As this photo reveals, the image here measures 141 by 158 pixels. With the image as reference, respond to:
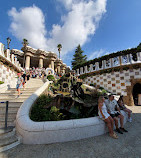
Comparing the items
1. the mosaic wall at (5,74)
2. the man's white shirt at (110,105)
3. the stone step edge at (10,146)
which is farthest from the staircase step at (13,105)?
the man's white shirt at (110,105)

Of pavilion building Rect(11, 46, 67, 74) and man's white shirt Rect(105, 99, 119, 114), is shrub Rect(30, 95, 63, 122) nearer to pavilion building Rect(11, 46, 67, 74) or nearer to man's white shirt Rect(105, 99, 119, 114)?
man's white shirt Rect(105, 99, 119, 114)

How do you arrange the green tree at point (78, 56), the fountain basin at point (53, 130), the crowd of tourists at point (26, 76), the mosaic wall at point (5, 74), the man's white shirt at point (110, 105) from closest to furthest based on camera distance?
the fountain basin at point (53, 130)
the man's white shirt at point (110, 105)
the crowd of tourists at point (26, 76)
the mosaic wall at point (5, 74)
the green tree at point (78, 56)

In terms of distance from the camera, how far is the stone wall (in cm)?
952

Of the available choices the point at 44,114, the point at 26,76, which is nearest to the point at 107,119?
the point at 44,114

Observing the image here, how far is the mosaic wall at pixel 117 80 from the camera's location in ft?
32.0

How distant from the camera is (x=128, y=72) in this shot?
9969mm

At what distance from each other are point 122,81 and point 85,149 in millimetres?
9984

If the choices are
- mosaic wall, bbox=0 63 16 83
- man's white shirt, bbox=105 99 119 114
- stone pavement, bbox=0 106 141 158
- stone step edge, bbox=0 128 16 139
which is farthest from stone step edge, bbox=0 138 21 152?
mosaic wall, bbox=0 63 16 83

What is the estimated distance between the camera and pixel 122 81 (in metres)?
10.2

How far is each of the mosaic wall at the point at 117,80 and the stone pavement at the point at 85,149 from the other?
27.8ft

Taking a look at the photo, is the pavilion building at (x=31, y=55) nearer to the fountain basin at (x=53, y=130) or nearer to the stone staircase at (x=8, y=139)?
the stone staircase at (x=8, y=139)

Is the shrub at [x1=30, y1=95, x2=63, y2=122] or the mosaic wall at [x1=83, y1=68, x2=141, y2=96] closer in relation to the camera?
the shrub at [x1=30, y1=95, x2=63, y2=122]

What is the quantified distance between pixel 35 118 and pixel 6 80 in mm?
7349

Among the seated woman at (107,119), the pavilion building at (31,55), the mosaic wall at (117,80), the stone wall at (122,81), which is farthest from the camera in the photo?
the pavilion building at (31,55)
